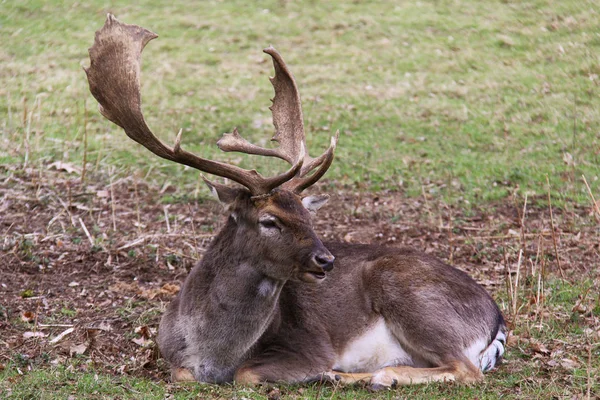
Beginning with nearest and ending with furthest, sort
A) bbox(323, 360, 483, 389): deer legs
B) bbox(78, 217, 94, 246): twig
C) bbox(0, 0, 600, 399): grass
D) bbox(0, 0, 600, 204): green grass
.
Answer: bbox(323, 360, 483, 389): deer legs < bbox(0, 0, 600, 399): grass < bbox(78, 217, 94, 246): twig < bbox(0, 0, 600, 204): green grass

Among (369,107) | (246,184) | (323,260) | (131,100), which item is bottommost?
(369,107)

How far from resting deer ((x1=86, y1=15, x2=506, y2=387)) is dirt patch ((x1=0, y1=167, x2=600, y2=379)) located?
684 millimetres

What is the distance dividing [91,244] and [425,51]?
930 centimetres

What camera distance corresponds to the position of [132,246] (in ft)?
32.0

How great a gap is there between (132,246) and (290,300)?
9.67ft

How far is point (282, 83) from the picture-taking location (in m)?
7.93

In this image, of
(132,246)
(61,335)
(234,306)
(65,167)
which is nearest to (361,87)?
(65,167)

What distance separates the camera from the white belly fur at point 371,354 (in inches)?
289

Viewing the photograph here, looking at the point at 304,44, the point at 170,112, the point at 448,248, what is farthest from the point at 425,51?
the point at 448,248

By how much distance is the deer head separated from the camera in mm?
6520

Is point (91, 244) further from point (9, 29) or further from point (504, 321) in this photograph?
point (9, 29)

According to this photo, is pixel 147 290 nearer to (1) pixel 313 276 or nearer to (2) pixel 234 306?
(2) pixel 234 306

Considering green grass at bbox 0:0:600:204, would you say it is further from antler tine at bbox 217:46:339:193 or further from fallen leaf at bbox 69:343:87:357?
fallen leaf at bbox 69:343:87:357

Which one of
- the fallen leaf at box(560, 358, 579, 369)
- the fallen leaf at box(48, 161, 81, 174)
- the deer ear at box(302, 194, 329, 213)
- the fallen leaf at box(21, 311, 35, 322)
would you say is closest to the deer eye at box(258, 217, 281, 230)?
the deer ear at box(302, 194, 329, 213)
